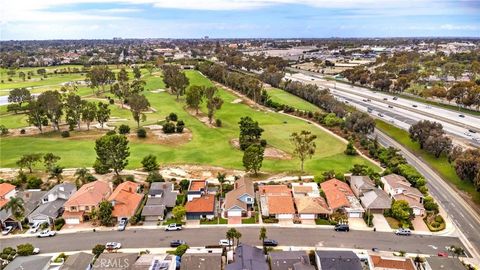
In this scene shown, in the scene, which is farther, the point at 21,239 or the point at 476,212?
the point at 476,212

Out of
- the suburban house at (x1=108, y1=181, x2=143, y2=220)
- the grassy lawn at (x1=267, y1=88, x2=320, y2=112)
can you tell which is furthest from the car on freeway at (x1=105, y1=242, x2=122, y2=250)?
the grassy lawn at (x1=267, y1=88, x2=320, y2=112)

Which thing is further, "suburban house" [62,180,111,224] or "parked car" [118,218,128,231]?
"suburban house" [62,180,111,224]

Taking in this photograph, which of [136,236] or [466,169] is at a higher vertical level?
[466,169]

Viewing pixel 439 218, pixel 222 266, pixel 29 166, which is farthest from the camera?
pixel 29 166

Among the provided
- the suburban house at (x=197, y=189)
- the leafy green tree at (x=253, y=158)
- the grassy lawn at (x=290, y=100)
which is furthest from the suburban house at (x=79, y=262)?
the grassy lawn at (x=290, y=100)

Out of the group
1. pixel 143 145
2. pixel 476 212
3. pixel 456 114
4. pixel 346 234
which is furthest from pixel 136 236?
pixel 456 114

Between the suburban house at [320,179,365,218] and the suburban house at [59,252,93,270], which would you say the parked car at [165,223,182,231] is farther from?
the suburban house at [320,179,365,218]

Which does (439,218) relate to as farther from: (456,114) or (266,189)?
(456,114)
